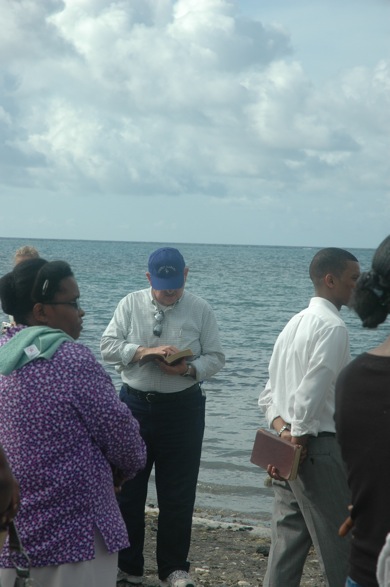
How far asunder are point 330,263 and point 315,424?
0.92 meters

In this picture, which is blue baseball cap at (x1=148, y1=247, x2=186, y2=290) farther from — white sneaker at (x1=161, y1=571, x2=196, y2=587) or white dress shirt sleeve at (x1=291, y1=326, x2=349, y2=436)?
white sneaker at (x1=161, y1=571, x2=196, y2=587)

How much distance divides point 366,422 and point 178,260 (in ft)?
10.5

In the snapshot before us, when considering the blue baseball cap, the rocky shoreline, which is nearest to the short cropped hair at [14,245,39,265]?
the blue baseball cap

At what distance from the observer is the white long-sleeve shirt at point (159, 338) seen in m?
5.85

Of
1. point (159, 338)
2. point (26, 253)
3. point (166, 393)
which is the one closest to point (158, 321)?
point (159, 338)

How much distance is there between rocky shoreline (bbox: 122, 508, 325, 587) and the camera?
20.6 feet

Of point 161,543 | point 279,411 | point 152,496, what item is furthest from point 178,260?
point 152,496

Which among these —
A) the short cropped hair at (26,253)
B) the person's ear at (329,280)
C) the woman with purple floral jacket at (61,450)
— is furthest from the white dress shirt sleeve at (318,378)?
the short cropped hair at (26,253)

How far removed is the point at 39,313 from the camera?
151 inches

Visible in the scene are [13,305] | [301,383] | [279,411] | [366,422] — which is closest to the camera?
[366,422]

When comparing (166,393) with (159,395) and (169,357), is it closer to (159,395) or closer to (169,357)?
(159,395)

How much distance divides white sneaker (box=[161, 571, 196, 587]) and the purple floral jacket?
238 cm

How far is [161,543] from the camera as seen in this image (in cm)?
595

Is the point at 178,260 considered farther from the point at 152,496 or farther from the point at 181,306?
the point at 152,496
